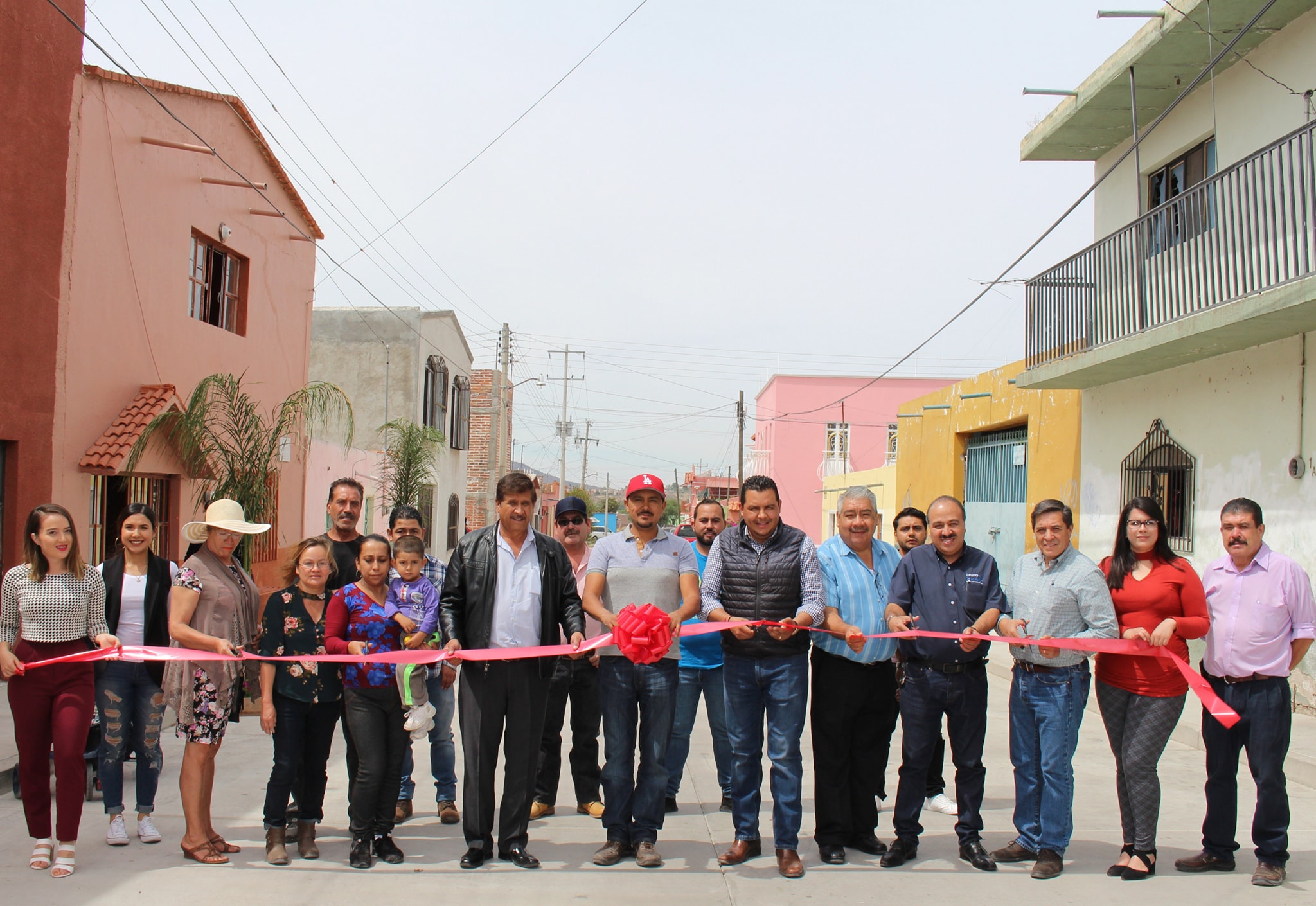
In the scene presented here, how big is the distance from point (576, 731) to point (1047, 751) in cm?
267

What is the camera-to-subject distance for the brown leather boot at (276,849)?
4988mm

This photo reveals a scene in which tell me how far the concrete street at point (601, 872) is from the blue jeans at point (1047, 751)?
0.21 meters

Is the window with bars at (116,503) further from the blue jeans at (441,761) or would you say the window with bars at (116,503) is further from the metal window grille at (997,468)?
the metal window grille at (997,468)

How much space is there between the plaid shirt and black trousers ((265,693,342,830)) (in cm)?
354

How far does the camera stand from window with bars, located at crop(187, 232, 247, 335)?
13.4 m

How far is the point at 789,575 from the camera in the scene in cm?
514

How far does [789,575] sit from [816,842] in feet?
4.62

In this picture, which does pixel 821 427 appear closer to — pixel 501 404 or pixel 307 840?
pixel 501 404

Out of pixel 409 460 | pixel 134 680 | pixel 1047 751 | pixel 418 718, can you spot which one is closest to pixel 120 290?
pixel 134 680

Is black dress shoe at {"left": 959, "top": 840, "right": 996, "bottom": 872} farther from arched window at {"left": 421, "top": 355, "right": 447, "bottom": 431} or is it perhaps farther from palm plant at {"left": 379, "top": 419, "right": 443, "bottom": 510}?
arched window at {"left": 421, "top": 355, "right": 447, "bottom": 431}

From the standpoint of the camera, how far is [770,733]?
511 centimetres

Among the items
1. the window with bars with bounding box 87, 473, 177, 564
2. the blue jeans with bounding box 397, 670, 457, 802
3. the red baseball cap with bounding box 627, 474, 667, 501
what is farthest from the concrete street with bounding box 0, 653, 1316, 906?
the window with bars with bounding box 87, 473, 177, 564

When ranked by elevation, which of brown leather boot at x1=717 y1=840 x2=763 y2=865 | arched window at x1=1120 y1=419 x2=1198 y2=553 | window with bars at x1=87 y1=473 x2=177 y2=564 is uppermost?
arched window at x1=1120 y1=419 x2=1198 y2=553

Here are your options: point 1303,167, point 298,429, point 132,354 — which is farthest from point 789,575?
point 298,429
